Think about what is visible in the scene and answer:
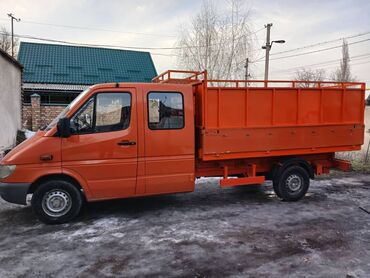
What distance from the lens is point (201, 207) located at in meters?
7.09

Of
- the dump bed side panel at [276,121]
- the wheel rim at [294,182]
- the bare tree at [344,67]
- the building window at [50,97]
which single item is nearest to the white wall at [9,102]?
the building window at [50,97]

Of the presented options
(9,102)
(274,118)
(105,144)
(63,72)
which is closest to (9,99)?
(9,102)

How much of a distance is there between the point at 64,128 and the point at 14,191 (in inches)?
51.6

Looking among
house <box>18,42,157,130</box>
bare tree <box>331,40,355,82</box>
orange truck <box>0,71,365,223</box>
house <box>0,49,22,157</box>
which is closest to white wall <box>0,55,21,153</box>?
house <box>0,49,22,157</box>

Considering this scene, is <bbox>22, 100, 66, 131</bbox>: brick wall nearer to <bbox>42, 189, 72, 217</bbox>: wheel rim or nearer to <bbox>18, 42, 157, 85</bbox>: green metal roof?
<bbox>18, 42, 157, 85</bbox>: green metal roof

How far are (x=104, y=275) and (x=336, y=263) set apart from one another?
9.45 feet

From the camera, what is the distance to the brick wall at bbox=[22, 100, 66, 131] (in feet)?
73.0

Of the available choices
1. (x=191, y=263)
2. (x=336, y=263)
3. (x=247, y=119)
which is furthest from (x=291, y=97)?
(x=191, y=263)

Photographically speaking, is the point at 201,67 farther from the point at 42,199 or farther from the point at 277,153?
the point at 42,199

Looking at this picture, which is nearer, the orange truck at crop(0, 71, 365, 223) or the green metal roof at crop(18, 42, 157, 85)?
the orange truck at crop(0, 71, 365, 223)

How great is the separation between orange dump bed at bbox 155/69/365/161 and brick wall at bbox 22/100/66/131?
16.8m

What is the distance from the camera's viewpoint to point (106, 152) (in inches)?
240

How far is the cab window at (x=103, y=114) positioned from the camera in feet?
19.7

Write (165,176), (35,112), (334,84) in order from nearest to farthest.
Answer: (165,176) < (334,84) < (35,112)
